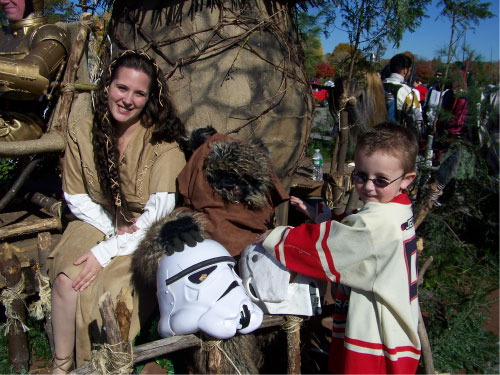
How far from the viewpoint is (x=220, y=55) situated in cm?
245

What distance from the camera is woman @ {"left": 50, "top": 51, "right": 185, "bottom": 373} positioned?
7.18ft

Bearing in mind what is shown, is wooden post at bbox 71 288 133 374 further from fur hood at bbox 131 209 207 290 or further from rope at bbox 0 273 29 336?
rope at bbox 0 273 29 336

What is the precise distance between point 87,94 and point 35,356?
2124 millimetres

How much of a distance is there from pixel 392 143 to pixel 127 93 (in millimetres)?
1489

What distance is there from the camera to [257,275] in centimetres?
192

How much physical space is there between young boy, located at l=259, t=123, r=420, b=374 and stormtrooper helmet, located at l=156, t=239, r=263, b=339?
254mm

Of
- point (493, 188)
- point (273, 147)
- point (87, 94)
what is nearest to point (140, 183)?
point (273, 147)

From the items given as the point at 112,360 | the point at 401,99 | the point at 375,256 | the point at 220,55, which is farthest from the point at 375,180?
the point at 401,99

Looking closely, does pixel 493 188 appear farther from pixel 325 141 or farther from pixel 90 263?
pixel 325 141

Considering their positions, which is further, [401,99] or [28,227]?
[401,99]

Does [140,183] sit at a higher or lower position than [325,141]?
lower

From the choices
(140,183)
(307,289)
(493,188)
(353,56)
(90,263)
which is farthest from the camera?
(493,188)

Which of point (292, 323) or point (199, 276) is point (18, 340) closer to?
point (199, 276)

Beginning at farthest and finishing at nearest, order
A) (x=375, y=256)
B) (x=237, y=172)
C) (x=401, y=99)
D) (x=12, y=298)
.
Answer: (x=401, y=99) < (x=12, y=298) < (x=237, y=172) < (x=375, y=256)
